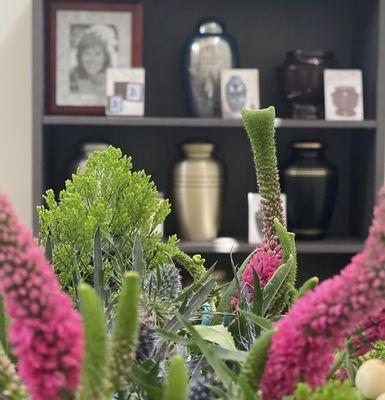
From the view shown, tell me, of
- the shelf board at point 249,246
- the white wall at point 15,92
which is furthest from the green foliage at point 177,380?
the white wall at point 15,92

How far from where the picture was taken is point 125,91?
2.70 meters

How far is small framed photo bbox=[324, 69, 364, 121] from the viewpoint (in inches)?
110

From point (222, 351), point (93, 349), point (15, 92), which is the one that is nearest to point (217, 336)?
point (222, 351)

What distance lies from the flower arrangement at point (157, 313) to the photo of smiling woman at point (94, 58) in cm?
241

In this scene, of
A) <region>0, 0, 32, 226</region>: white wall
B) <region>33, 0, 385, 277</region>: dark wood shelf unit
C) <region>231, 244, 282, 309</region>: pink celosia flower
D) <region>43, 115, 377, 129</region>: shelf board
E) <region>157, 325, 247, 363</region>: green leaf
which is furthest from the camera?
<region>0, 0, 32, 226</region>: white wall

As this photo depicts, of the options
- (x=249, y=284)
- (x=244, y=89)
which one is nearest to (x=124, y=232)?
(x=249, y=284)

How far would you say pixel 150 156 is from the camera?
3.07 meters

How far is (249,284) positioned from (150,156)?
8.73 ft

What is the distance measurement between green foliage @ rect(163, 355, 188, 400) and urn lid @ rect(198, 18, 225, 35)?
259 centimetres

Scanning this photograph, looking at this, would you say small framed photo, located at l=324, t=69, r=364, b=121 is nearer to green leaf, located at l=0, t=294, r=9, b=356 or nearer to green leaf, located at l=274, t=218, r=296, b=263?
green leaf, located at l=274, t=218, r=296, b=263

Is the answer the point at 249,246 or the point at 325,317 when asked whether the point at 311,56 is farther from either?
the point at 325,317

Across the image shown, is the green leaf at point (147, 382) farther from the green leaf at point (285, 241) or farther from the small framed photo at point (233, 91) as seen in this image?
the small framed photo at point (233, 91)

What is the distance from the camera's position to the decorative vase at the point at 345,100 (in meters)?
2.78

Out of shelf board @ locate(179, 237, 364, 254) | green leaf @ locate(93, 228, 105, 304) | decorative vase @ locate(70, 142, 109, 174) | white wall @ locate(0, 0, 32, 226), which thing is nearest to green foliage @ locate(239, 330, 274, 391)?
green leaf @ locate(93, 228, 105, 304)
